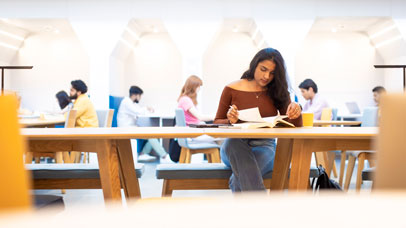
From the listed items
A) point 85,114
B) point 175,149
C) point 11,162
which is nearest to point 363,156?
point 175,149

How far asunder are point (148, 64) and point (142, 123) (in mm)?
3337

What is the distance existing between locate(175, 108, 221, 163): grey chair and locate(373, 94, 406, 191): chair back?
325 centimetres

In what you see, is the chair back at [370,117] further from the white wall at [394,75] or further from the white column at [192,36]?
the white wall at [394,75]

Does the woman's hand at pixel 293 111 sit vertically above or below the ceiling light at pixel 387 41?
below

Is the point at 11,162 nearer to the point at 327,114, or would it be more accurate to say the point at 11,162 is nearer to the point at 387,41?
the point at 327,114

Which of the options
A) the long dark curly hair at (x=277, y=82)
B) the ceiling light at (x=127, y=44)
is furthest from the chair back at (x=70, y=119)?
the ceiling light at (x=127, y=44)

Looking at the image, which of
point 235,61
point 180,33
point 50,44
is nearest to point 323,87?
point 235,61

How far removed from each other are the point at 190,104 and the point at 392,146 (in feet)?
12.4

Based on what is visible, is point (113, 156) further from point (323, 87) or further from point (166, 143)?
point (323, 87)

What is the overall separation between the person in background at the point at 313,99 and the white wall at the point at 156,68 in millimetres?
4960

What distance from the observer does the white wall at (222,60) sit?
10375 mm

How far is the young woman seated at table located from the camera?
2.39 m

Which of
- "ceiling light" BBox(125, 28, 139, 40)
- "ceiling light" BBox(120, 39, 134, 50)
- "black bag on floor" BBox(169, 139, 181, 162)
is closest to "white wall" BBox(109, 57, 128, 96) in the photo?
"ceiling light" BBox(120, 39, 134, 50)

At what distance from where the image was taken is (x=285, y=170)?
2.32 m
